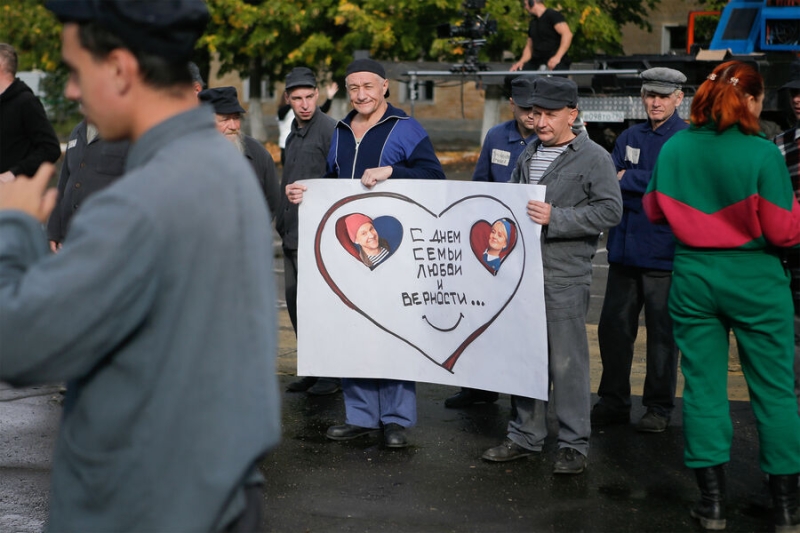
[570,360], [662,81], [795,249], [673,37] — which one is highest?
[673,37]

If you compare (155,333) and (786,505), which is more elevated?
(155,333)

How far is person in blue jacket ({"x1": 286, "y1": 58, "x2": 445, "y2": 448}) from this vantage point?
20.2 feet

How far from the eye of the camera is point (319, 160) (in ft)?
23.9

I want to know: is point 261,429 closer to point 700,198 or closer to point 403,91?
point 700,198

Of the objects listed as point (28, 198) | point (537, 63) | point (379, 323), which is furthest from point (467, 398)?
point (537, 63)

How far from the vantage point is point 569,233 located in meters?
5.50

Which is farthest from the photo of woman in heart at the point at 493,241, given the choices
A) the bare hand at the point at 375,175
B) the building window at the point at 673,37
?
the building window at the point at 673,37

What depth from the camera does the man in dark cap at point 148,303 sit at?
70.2 inches

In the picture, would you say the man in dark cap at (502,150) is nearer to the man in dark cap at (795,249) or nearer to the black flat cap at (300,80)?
the black flat cap at (300,80)

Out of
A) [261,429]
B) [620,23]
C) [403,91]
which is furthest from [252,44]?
[261,429]

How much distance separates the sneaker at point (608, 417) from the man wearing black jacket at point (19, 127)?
12.0ft

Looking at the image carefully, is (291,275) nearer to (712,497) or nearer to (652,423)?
(652,423)

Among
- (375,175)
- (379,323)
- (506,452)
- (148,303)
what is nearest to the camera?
(148,303)

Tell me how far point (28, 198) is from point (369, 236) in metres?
4.25
